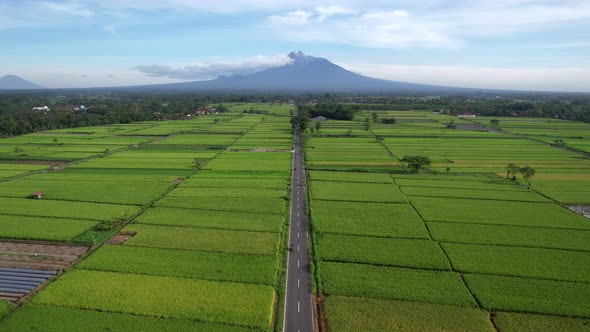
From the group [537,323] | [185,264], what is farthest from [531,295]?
[185,264]

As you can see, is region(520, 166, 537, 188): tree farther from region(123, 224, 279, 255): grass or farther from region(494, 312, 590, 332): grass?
region(123, 224, 279, 255): grass

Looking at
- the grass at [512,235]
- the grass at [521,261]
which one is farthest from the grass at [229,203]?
the grass at [521,261]

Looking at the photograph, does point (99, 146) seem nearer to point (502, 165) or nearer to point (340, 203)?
point (340, 203)

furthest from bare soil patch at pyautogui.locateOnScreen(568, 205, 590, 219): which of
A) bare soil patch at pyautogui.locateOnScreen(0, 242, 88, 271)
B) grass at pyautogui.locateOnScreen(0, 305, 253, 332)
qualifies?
bare soil patch at pyautogui.locateOnScreen(0, 242, 88, 271)

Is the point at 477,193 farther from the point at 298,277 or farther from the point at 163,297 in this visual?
the point at 163,297

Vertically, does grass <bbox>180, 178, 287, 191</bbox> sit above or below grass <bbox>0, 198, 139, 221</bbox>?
above

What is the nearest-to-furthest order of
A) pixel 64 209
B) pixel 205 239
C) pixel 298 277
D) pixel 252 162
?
pixel 298 277 < pixel 205 239 < pixel 64 209 < pixel 252 162
